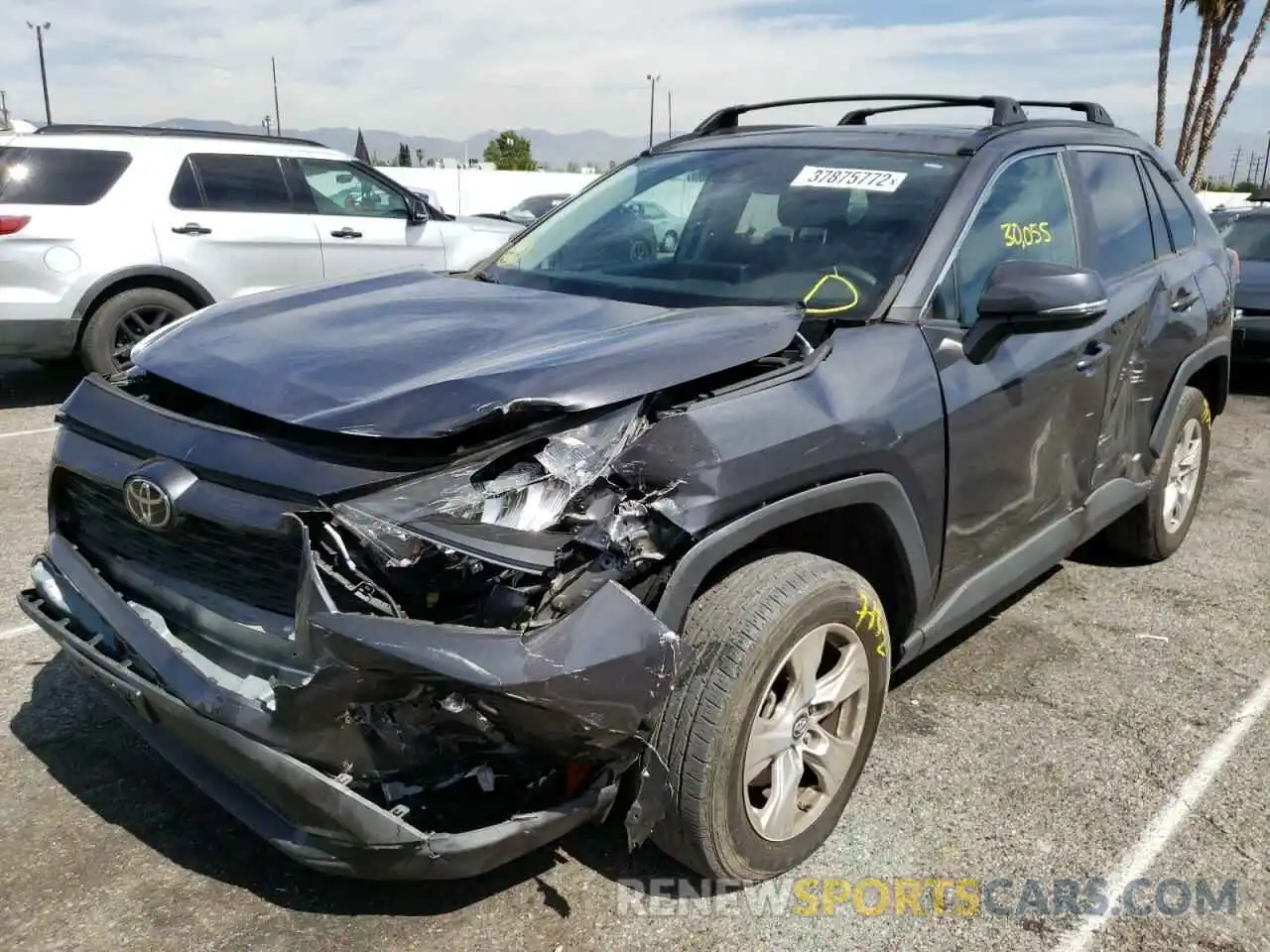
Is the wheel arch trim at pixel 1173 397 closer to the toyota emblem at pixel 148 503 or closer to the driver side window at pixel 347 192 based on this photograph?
the toyota emblem at pixel 148 503

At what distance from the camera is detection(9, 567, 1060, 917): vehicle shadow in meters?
2.51

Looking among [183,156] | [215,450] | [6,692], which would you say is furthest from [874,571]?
[183,156]

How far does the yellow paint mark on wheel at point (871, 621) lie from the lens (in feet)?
8.47

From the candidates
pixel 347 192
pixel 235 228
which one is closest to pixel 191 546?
pixel 235 228

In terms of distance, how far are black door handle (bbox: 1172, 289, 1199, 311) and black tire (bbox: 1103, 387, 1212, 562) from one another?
39 centimetres

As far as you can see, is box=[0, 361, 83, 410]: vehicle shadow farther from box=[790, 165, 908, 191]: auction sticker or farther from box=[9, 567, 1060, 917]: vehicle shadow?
box=[790, 165, 908, 191]: auction sticker

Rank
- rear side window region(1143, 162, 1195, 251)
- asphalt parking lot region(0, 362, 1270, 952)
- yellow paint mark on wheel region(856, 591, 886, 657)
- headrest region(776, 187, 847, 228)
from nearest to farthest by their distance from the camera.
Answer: asphalt parking lot region(0, 362, 1270, 952) < yellow paint mark on wheel region(856, 591, 886, 657) < headrest region(776, 187, 847, 228) < rear side window region(1143, 162, 1195, 251)

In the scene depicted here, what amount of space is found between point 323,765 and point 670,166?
2.65m

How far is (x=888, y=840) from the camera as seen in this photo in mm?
2801

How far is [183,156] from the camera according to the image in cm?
809

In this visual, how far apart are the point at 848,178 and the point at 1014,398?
0.87m

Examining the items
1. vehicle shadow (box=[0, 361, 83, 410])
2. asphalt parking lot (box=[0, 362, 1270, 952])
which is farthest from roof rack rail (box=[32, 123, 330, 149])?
asphalt parking lot (box=[0, 362, 1270, 952])

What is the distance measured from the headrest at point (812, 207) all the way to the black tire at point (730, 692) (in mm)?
1213

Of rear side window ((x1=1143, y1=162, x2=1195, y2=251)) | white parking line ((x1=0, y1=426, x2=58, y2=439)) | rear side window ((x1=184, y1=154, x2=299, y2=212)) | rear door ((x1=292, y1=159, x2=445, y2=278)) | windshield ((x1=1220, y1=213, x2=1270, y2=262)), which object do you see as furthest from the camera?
windshield ((x1=1220, y1=213, x2=1270, y2=262))
